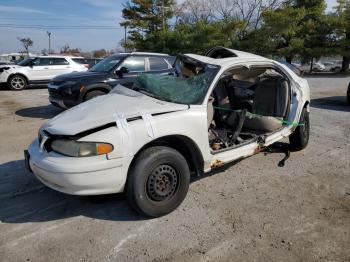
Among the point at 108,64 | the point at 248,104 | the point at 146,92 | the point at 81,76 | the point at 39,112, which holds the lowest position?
the point at 39,112

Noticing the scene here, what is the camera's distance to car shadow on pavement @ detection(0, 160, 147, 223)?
11.6ft

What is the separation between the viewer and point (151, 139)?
3314 millimetres

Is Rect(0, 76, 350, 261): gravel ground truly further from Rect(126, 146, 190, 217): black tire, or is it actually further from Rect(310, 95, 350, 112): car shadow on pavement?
Rect(310, 95, 350, 112): car shadow on pavement

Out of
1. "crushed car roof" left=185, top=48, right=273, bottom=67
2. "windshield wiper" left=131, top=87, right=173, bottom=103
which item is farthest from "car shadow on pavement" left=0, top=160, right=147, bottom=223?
"crushed car roof" left=185, top=48, right=273, bottom=67

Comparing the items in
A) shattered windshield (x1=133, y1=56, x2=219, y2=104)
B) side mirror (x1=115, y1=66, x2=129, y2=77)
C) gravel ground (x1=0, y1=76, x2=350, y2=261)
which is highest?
side mirror (x1=115, y1=66, x2=129, y2=77)

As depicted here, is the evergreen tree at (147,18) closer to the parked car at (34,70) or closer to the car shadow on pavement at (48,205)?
the parked car at (34,70)

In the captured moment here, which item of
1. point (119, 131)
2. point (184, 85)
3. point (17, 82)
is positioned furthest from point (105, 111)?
point (17, 82)

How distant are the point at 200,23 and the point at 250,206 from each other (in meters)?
26.6

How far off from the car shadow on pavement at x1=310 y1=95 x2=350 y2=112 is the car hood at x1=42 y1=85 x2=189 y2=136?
8.04 meters

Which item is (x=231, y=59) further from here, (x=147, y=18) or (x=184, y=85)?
(x=147, y=18)

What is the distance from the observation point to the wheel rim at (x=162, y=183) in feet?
11.1

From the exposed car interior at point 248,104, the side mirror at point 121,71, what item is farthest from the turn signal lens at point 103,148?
the side mirror at point 121,71

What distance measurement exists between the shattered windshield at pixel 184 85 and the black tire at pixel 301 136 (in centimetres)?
205

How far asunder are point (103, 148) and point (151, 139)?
1.56 ft
